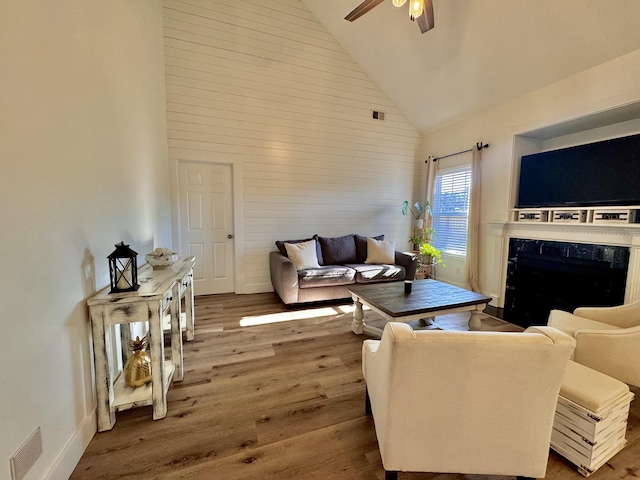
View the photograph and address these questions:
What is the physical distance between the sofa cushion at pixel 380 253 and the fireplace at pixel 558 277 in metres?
1.57

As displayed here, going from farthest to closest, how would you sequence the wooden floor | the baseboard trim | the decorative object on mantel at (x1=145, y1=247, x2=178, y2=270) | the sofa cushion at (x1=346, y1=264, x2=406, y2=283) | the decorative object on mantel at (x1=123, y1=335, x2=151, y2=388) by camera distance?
the sofa cushion at (x1=346, y1=264, x2=406, y2=283)
the decorative object on mantel at (x1=145, y1=247, x2=178, y2=270)
the decorative object on mantel at (x1=123, y1=335, x2=151, y2=388)
the wooden floor
the baseboard trim

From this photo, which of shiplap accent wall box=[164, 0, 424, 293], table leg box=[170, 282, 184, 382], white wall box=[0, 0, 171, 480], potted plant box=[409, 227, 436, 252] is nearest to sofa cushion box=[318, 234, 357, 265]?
shiplap accent wall box=[164, 0, 424, 293]

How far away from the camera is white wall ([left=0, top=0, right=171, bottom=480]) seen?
1.00m

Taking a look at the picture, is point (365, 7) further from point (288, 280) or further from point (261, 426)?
point (261, 426)

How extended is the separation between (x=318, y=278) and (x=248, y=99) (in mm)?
2877

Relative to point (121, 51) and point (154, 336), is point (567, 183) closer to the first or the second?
point (154, 336)

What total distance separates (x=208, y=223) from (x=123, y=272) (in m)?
2.45

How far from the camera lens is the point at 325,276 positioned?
11.8 ft

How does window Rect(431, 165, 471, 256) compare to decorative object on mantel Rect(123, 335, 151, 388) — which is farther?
window Rect(431, 165, 471, 256)

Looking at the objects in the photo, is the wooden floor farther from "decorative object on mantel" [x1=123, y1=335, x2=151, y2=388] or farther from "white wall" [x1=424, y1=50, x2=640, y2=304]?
"white wall" [x1=424, y1=50, x2=640, y2=304]

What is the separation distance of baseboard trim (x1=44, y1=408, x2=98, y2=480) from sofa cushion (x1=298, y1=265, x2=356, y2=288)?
232 centimetres

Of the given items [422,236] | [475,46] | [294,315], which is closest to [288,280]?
[294,315]

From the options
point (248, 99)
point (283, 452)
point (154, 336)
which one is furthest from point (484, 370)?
point (248, 99)

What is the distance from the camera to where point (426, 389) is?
1008 millimetres
